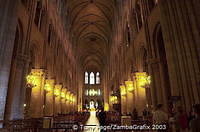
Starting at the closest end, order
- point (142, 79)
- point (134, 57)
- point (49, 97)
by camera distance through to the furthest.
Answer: point (142, 79)
point (134, 57)
point (49, 97)

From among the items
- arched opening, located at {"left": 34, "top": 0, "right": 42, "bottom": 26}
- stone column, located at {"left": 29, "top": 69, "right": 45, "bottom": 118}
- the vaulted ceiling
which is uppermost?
the vaulted ceiling

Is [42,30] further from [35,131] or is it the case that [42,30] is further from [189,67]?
[189,67]

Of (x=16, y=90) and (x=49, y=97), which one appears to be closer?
(x=16, y=90)

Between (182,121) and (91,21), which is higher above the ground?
(91,21)

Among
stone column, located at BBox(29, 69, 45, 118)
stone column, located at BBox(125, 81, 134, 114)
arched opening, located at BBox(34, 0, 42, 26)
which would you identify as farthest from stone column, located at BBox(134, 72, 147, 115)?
arched opening, located at BBox(34, 0, 42, 26)

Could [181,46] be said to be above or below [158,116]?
above

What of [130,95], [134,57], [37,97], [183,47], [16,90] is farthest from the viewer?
[130,95]

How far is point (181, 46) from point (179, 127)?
12.9ft

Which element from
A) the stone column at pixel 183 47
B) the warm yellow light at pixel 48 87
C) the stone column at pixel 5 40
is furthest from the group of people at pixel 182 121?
the warm yellow light at pixel 48 87

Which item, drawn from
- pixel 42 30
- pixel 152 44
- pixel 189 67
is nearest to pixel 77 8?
pixel 42 30

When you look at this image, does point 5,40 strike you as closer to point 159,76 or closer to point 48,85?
point 48,85

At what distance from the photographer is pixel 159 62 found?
38.4 feet

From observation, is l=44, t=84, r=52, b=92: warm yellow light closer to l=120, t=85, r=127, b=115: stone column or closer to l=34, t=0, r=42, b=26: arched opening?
l=34, t=0, r=42, b=26: arched opening

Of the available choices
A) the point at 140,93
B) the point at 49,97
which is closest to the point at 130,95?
the point at 140,93
